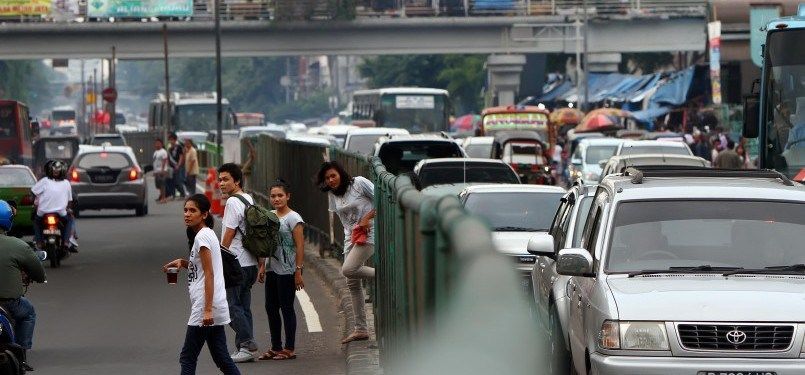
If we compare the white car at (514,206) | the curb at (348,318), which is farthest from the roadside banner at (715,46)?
the white car at (514,206)

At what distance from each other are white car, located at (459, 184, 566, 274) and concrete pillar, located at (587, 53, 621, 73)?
2260 inches

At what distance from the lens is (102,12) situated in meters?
73.0

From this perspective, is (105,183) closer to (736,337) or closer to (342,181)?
(342,181)

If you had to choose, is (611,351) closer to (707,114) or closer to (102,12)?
(707,114)

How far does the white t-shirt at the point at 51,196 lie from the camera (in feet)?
77.6

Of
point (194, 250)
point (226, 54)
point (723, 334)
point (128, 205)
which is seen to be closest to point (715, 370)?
point (723, 334)

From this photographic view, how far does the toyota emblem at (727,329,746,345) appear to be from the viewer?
9.18 m

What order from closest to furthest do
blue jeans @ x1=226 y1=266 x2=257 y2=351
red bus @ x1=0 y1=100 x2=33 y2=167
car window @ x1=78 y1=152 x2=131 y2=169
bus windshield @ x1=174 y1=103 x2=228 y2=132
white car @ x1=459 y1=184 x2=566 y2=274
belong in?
blue jeans @ x1=226 y1=266 x2=257 y2=351 < white car @ x1=459 y1=184 x2=566 y2=274 < car window @ x1=78 y1=152 x2=131 y2=169 < red bus @ x1=0 y1=100 x2=33 y2=167 < bus windshield @ x1=174 y1=103 x2=228 y2=132

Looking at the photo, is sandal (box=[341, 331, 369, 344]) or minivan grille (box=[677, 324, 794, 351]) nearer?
minivan grille (box=[677, 324, 794, 351])

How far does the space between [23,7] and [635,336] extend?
6582 centimetres

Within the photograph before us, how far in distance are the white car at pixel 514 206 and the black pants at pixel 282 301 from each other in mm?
3630

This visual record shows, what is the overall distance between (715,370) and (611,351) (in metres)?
0.56

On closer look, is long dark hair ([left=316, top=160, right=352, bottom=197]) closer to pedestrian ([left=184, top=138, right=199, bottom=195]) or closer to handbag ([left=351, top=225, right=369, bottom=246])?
handbag ([left=351, top=225, right=369, bottom=246])

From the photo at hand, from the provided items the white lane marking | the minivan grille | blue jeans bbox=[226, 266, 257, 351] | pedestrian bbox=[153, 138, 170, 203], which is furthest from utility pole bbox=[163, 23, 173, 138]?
the minivan grille
